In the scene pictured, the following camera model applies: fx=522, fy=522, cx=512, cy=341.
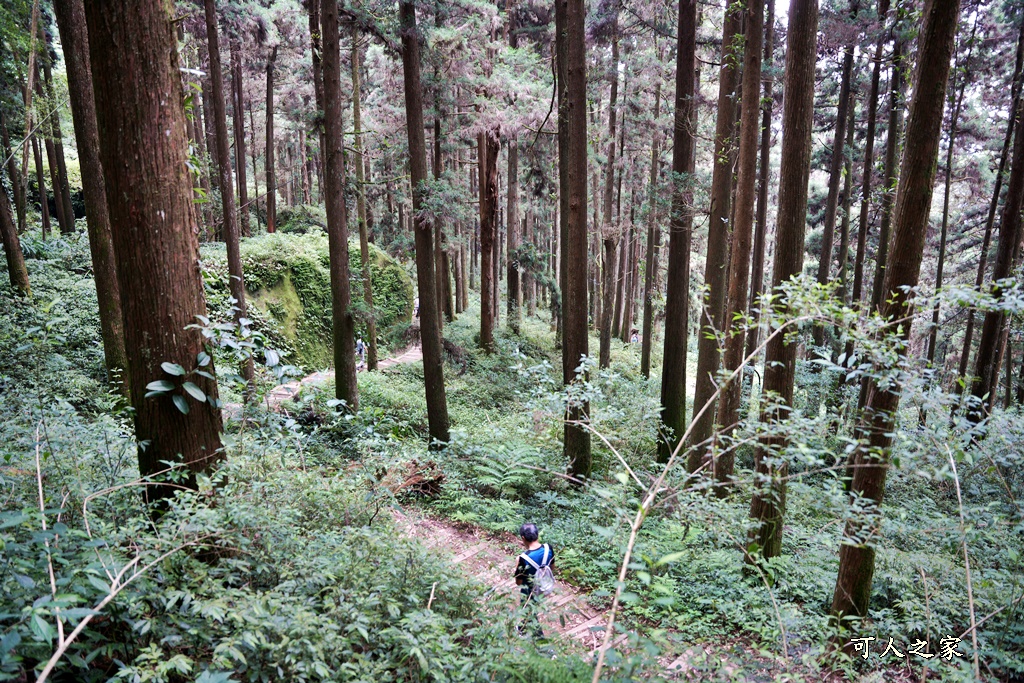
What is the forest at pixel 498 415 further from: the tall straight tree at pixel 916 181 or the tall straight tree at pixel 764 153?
the tall straight tree at pixel 764 153

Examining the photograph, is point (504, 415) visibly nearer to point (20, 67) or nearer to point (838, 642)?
point (838, 642)

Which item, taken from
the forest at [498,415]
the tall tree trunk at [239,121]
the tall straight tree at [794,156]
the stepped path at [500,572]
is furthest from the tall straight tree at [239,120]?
the tall straight tree at [794,156]

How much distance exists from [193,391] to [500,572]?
158 inches

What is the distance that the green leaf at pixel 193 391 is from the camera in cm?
316

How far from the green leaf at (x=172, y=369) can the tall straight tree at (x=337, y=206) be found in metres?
7.90

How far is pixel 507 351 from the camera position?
1969 centimetres

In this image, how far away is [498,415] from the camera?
15.0m

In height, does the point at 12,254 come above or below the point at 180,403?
above

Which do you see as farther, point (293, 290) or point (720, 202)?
point (293, 290)

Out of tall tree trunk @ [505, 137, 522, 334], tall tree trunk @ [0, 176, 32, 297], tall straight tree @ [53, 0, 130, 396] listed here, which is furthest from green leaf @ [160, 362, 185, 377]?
tall tree trunk @ [505, 137, 522, 334]

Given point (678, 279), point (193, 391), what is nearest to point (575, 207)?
point (678, 279)

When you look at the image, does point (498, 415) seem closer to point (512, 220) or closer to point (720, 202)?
point (512, 220)

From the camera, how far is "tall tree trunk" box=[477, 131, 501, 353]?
18.2 metres

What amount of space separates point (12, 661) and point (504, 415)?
1347 cm
